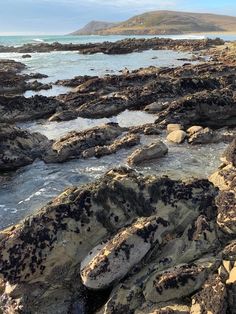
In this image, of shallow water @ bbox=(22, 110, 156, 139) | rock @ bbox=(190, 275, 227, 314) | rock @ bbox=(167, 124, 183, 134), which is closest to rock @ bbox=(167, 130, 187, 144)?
rock @ bbox=(167, 124, 183, 134)

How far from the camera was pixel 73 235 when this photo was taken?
1423cm

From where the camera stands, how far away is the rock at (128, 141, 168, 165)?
24781 mm

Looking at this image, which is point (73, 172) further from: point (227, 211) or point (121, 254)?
point (121, 254)

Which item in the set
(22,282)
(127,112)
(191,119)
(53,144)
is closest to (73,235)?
(22,282)

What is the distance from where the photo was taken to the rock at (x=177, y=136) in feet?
92.7

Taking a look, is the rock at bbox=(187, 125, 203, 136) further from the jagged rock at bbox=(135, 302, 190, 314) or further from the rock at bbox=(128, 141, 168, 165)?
the jagged rock at bbox=(135, 302, 190, 314)

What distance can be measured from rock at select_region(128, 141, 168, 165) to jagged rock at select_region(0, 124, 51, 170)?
19.2 feet

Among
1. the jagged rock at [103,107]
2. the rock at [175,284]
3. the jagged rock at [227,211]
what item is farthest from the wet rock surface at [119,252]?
the jagged rock at [103,107]

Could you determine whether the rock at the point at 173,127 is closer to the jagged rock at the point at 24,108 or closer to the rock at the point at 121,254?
the jagged rock at the point at 24,108

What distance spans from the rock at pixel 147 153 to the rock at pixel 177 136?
2655 millimetres

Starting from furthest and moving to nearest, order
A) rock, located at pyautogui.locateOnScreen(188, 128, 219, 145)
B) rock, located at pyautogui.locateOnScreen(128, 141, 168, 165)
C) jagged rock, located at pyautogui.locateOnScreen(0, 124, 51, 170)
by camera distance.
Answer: rock, located at pyautogui.locateOnScreen(188, 128, 219, 145) < jagged rock, located at pyautogui.locateOnScreen(0, 124, 51, 170) < rock, located at pyautogui.locateOnScreen(128, 141, 168, 165)

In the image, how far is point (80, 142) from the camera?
2772 cm

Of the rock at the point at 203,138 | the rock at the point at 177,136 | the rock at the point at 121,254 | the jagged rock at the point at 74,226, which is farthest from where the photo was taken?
the rock at the point at 177,136

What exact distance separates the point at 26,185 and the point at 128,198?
28.8ft
